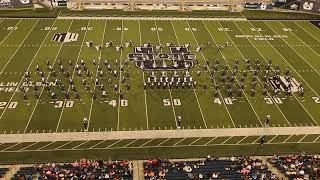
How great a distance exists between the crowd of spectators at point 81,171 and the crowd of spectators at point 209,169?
1.48 metres

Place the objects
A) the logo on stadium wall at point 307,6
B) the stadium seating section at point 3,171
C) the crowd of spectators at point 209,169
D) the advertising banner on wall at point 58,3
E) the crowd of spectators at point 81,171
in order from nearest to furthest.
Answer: the crowd of spectators at point 81,171 → the crowd of spectators at point 209,169 → the stadium seating section at point 3,171 → the advertising banner on wall at point 58,3 → the logo on stadium wall at point 307,6

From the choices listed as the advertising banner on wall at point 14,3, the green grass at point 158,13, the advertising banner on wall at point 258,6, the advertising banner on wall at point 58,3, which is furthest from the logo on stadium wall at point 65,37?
the advertising banner on wall at point 258,6

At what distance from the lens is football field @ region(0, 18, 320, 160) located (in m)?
→ 31.6

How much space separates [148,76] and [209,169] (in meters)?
14.2

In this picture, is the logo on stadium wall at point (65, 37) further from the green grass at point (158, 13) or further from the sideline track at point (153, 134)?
the sideline track at point (153, 134)

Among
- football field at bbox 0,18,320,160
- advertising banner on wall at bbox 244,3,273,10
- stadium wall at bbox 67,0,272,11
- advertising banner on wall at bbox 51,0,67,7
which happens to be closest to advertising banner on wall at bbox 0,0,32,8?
advertising banner on wall at bbox 51,0,67,7

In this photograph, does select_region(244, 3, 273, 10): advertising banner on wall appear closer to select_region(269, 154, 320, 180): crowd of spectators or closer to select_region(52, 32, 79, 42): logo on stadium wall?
select_region(52, 32, 79, 42): logo on stadium wall

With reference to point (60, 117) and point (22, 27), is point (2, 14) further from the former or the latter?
point (60, 117)

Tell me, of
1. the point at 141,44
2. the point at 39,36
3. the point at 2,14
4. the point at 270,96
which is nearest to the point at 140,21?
the point at 141,44

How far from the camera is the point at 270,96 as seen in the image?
35125 millimetres

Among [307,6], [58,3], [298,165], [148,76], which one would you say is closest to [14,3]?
[58,3]

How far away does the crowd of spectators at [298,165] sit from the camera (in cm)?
2538

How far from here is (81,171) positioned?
24.5m

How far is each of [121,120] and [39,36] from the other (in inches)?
782
